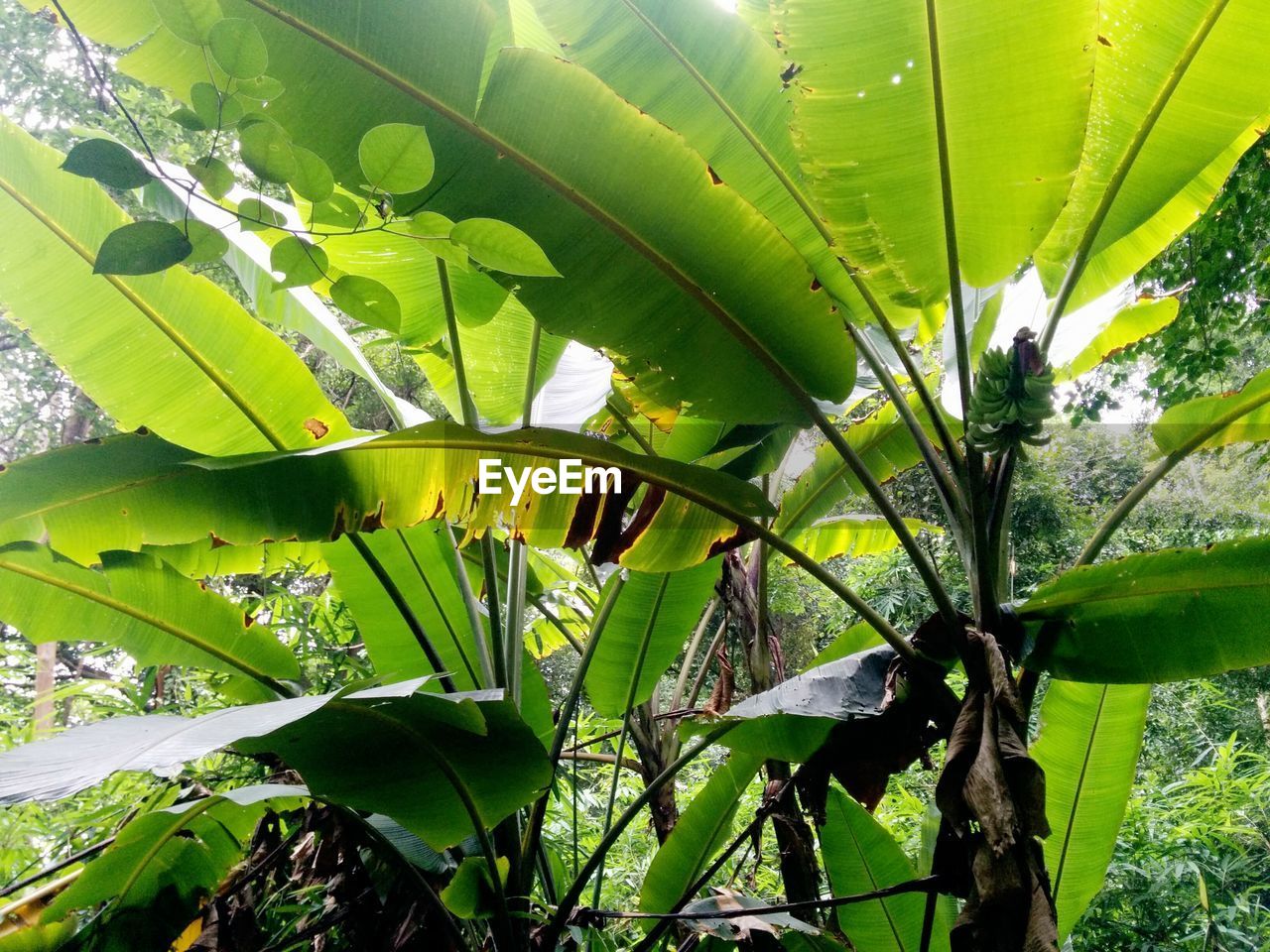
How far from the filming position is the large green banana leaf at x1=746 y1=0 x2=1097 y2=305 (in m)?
0.82

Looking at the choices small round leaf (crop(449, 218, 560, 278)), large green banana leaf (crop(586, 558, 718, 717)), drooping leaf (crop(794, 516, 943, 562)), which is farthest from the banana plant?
drooping leaf (crop(794, 516, 943, 562))

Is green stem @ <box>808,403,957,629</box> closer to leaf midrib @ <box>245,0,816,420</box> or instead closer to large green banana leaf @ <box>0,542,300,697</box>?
leaf midrib @ <box>245,0,816,420</box>

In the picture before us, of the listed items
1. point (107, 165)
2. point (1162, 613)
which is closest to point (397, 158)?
point (107, 165)

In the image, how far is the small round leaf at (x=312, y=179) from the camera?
1.67 feet

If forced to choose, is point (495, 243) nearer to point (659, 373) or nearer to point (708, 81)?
point (659, 373)

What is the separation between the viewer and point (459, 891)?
1.07 meters

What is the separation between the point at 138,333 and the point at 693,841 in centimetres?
130

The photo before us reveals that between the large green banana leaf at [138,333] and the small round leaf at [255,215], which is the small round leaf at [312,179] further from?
the large green banana leaf at [138,333]

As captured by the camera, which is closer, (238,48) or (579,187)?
(238,48)

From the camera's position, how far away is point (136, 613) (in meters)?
1.20

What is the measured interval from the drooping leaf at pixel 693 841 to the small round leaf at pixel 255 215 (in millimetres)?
1214

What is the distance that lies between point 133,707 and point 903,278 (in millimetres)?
1730

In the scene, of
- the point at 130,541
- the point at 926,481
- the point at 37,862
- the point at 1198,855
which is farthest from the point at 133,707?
the point at 926,481

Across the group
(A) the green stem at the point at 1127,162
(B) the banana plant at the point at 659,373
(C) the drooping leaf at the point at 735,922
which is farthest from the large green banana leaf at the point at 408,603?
(A) the green stem at the point at 1127,162
